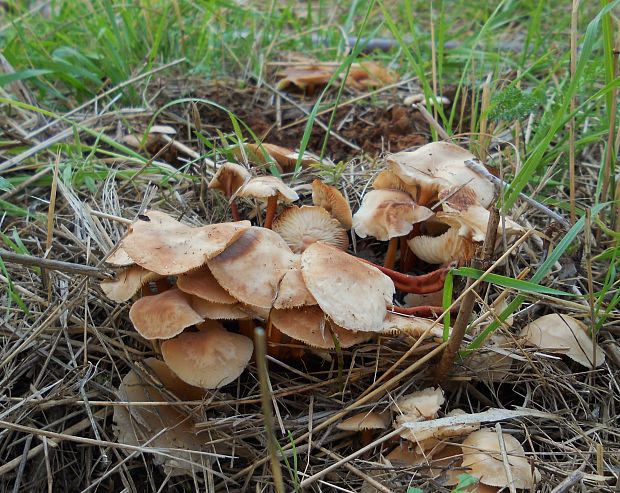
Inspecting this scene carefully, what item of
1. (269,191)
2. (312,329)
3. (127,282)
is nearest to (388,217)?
(269,191)

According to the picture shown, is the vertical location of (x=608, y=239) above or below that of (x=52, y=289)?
below

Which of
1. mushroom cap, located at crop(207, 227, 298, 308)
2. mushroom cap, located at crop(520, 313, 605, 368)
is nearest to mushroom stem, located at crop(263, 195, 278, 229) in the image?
mushroom cap, located at crop(207, 227, 298, 308)

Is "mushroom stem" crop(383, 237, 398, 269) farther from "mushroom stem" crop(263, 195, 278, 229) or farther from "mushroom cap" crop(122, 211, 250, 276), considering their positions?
"mushroom cap" crop(122, 211, 250, 276)

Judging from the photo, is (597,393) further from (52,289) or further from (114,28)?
(114,28)

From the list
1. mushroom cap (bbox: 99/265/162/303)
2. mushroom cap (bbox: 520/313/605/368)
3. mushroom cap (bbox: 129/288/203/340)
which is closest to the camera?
mushroom cap (bbox: 129/288/203/340)

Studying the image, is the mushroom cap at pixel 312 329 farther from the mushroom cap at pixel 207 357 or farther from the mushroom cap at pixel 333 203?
the mushroom cap at pixel 333 203

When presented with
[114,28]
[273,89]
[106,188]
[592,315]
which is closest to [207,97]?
[273,89]
